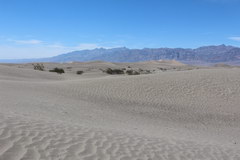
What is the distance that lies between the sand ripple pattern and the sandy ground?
0.02m

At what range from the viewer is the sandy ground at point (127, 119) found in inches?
215

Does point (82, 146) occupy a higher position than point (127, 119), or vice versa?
point (82, 146)

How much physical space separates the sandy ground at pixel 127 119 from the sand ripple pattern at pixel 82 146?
2 centimetres

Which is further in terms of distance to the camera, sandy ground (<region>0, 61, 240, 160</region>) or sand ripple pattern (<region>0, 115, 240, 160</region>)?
sandy ground (<region>0, 61, 240, 160</region>)

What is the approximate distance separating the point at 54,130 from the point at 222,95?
13.0 m

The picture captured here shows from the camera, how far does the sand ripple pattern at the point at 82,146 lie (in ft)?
16.0

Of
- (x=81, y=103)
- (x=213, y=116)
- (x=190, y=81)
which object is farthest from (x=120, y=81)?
(x=213, y=116)

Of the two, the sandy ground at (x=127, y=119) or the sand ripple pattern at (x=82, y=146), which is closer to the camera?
the sand ripple pattern at (x=82, y=146)

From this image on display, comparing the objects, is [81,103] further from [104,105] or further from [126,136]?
[126,136]

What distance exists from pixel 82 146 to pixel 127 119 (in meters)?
5.71

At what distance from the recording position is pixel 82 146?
555cm

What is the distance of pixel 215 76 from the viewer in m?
20.0

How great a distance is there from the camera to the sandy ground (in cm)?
546

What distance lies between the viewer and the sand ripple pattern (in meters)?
4.89
